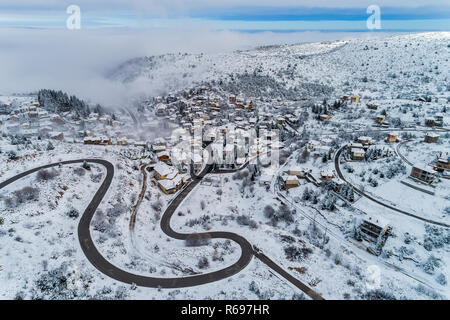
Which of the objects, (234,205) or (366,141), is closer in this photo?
(234,205)

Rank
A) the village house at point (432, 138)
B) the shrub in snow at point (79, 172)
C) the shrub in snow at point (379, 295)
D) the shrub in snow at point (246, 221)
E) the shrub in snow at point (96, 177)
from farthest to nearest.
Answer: the village house at point (432, 138)
the shrub in snow at point (96, 177)
the shrub in snow at point (79, 172)
the shrub in snow at point (246, 221)
the shrub in snow at point (379, 295)

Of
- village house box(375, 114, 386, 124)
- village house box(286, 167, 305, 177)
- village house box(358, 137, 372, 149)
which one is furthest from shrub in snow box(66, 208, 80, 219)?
village house box(375, 114, 386, 124)

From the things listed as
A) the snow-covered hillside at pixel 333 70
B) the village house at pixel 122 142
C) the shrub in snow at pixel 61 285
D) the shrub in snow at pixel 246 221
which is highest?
the snow-covered hillside at pixel 333 70

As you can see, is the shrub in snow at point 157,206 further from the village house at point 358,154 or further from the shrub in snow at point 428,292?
the village house at point 358,154

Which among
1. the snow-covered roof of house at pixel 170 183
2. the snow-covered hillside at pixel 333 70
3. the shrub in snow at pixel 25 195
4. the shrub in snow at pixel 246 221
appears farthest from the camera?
the snow-covered hillside at pixel 333 70

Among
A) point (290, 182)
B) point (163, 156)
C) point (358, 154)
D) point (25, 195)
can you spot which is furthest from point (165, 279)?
A: point (358, 154)

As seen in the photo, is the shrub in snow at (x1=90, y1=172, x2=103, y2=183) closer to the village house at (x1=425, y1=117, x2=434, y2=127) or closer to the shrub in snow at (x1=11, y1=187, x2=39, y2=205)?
the shrub in snow at (x1=11, y1=187, x2=39, y2=205)

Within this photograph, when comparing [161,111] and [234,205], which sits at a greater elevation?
[161,111]

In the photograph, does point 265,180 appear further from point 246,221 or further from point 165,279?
point 165,279

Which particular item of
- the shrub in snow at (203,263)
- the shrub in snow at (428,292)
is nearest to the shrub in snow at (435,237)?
the shrub in snow at (428,292)
